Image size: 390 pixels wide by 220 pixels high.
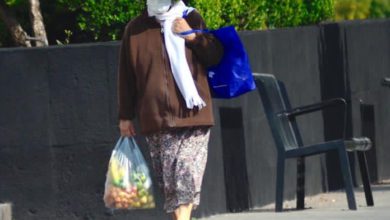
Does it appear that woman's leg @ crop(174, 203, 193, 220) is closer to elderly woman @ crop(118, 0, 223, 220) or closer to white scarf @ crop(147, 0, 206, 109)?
elderly woman @ crop(118, 0, 223, 220)

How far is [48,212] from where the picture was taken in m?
10.1

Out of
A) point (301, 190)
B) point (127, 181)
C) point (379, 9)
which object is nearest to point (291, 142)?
→ point (301, 190)

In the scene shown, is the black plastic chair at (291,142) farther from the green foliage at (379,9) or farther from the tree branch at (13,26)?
the green foliage at (379,9)

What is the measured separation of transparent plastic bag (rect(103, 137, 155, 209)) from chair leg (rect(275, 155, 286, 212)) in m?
2.86

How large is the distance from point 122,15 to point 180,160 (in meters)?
2.77

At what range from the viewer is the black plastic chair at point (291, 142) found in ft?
34.9

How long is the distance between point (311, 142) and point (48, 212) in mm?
3362

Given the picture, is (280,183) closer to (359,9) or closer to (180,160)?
(180,160)

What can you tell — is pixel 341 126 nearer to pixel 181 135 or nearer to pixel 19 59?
pixel 19 59

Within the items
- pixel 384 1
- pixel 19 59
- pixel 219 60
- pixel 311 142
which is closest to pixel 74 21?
pixel 19 59

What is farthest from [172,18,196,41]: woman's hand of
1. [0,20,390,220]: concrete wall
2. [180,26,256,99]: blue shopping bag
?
[0,20,390,220]: concrete wall

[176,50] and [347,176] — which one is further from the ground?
[176,50]

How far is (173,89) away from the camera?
25.8 feet

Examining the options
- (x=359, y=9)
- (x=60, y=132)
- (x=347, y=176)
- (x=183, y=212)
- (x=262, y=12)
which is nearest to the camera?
(x=183, y=212)
